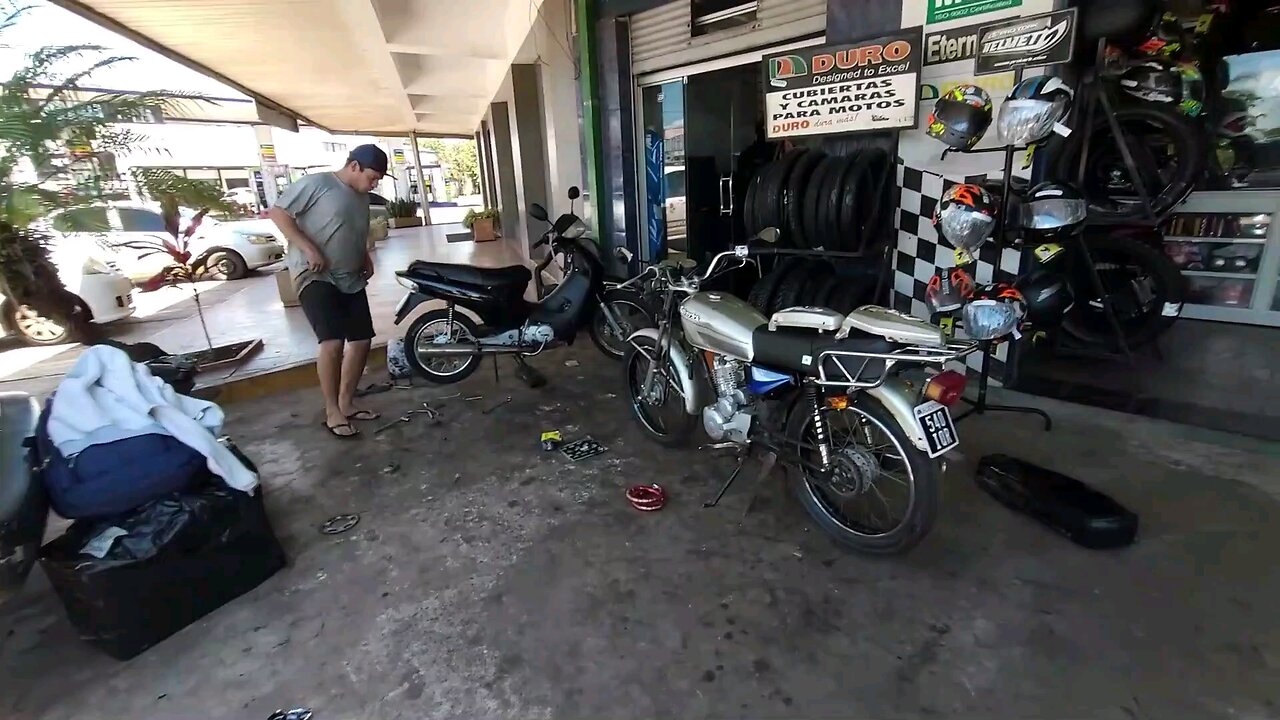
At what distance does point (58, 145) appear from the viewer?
3.66 metres

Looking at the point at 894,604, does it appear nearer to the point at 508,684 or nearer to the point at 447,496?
the point at 508,684

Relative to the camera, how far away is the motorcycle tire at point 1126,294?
148 inches

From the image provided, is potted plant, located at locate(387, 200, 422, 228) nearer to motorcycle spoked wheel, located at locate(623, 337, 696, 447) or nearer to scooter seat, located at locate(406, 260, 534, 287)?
scooter seat, located at locate(406, 260, 534, 287)

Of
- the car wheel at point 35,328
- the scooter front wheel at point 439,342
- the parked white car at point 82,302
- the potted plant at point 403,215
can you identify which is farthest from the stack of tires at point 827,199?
the potted plant at point 403,215

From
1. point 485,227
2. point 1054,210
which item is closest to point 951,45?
point 1054,210

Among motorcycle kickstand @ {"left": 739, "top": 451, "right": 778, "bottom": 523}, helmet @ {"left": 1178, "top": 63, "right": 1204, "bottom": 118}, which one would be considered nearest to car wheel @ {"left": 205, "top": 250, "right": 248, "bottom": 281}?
motorcycle kickstand @ {"left": 739, "top": 451, "right": 778, "bottom": 523}

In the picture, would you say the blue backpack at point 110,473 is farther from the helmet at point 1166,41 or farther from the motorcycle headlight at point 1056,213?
the helmet at point 1166,41

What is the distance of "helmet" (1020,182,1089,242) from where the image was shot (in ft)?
9.60

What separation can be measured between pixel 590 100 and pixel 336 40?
4416mm

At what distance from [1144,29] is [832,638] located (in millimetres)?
3285

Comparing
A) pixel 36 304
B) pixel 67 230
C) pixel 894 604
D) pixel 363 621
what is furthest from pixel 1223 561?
pixel 36 304

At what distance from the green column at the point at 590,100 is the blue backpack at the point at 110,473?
14.6 feet

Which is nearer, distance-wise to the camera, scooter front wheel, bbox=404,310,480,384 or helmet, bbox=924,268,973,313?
helmet, bbox=924,268,973,313

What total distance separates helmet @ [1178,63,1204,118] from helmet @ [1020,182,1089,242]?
1.38 metres
